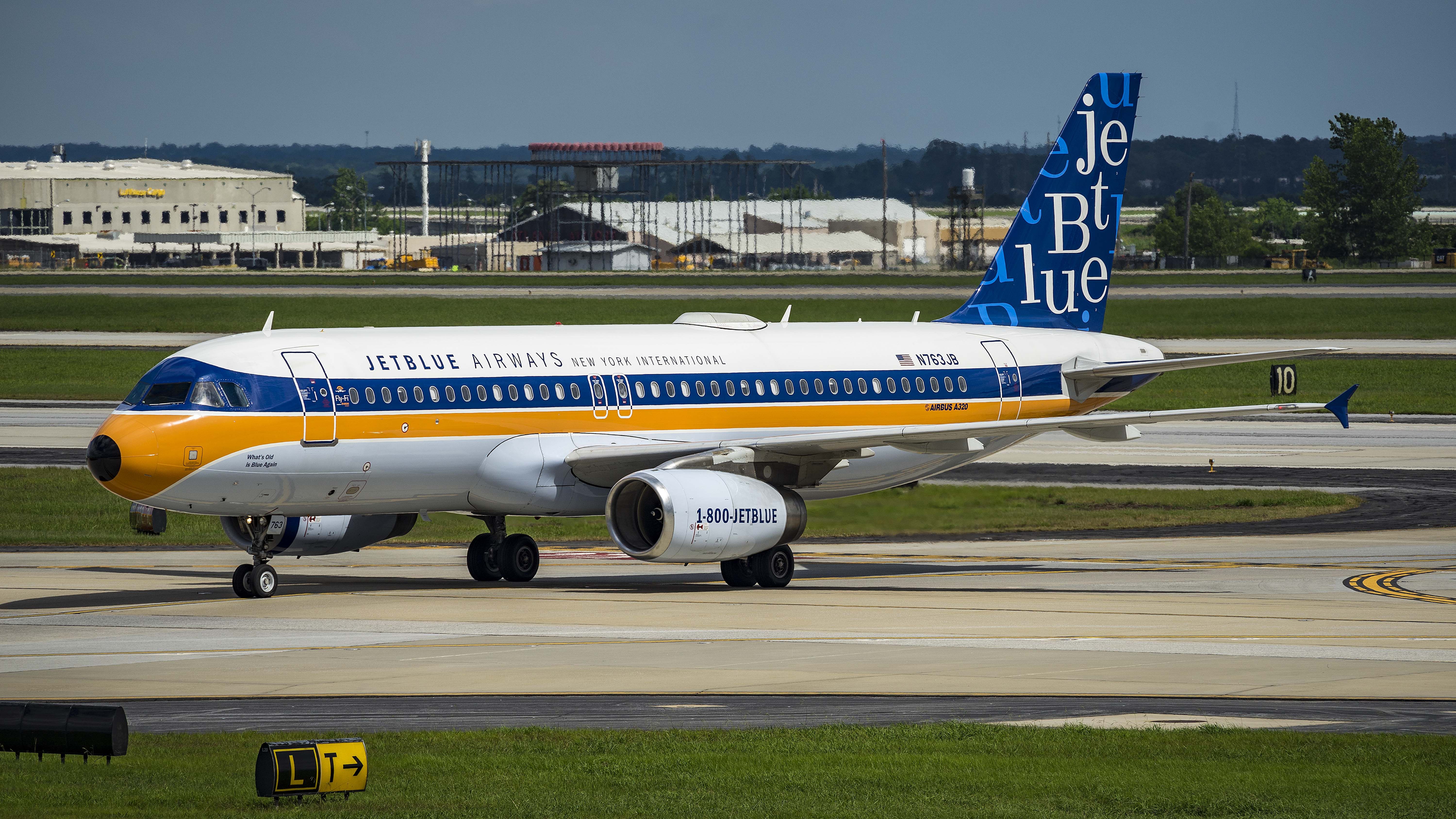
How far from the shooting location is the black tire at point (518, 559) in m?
34.8

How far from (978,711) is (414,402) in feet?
46.0

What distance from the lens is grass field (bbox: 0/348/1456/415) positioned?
2810 inches

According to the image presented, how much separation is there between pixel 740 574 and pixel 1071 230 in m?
13.8

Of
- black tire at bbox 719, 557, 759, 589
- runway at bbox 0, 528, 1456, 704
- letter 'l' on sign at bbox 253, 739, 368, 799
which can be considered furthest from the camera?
black tire at bbox 719, 557, 759, 589

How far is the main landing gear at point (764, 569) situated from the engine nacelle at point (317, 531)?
6.18 meters

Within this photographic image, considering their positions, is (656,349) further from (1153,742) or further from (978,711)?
(1153,742)

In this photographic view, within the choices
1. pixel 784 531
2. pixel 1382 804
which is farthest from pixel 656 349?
pixel 1382 804

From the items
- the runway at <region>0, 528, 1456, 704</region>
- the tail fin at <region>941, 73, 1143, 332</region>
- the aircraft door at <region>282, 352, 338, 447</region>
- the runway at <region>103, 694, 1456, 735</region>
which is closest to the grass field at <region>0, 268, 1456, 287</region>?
the tail fin at <region>941, 73, 1143, 332</region>

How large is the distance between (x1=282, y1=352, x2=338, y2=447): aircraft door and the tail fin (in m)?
16.4

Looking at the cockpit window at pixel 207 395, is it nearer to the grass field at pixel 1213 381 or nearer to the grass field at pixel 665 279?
the grass field at pixel 1213 381

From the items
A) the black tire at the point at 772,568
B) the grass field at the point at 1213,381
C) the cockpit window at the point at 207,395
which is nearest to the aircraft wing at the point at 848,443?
the black tire at the point at 772,568

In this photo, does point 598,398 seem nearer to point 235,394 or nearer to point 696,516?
point 696,516

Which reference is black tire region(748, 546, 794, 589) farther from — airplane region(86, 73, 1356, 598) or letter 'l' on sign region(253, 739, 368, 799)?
letter 'l' on sign region(253, 739, 368, 799)

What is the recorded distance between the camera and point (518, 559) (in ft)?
114
